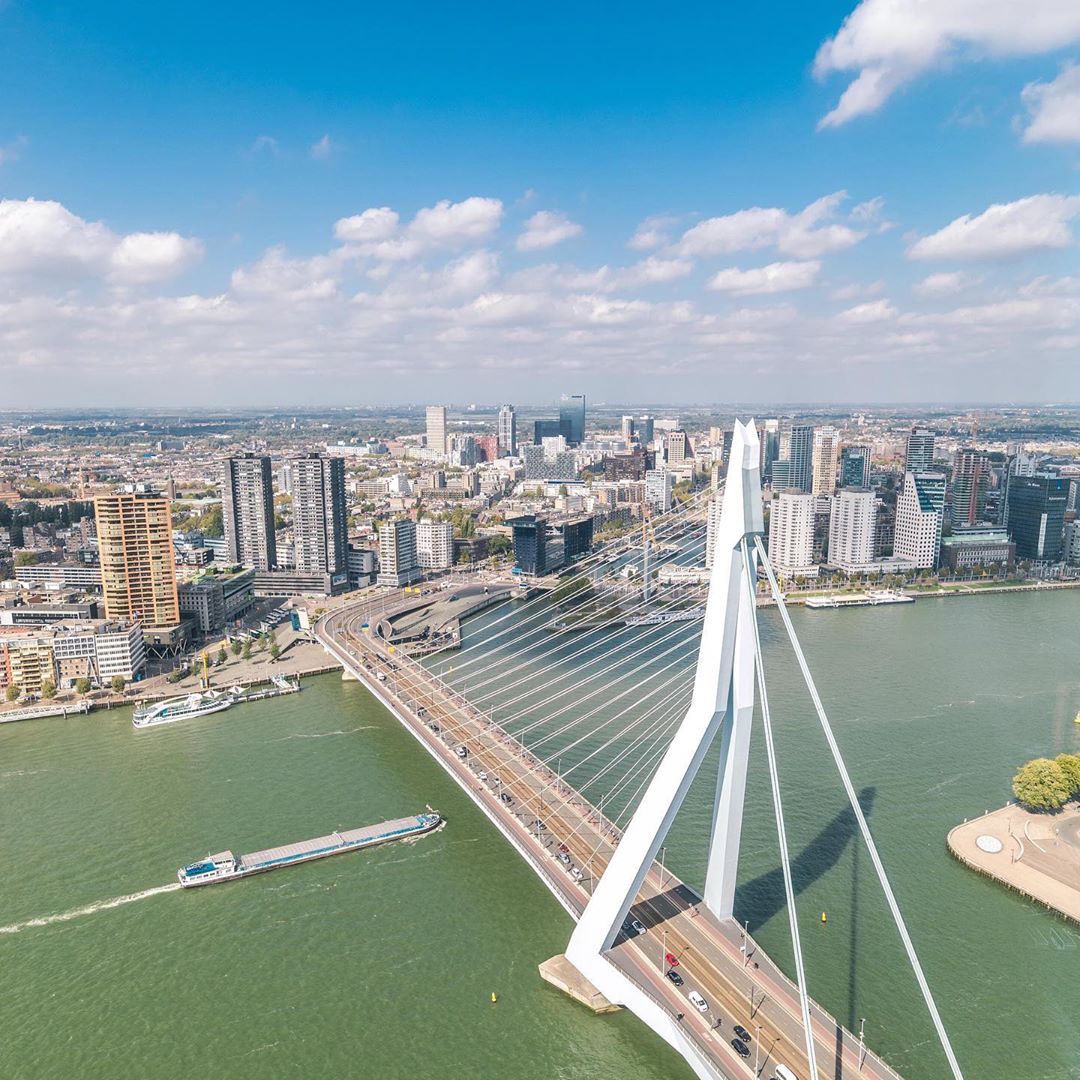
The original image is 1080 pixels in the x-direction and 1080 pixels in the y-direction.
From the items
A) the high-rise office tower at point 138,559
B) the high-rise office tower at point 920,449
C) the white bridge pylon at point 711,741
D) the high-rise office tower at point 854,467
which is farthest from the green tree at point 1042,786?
the high-rise office tower at point 920,449

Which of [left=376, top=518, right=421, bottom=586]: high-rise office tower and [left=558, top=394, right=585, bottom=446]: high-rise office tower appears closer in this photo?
[left=376, top=518, right=421, bottom=586]: high-rise office tower

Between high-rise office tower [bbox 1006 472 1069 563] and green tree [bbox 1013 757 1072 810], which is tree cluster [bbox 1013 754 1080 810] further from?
high-rise office tower [bbox 1006 472 1069 563]

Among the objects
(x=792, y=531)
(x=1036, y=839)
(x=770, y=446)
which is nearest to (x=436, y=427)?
(x=770, y=446)

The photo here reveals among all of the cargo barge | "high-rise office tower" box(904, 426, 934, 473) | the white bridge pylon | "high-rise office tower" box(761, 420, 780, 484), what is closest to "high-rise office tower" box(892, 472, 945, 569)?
"high-rise office tower" box(904, 426, 934, 473)

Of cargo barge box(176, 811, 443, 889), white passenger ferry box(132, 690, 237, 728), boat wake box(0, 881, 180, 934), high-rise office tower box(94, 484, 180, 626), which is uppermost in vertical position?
high-rise office tower box(94, 484, 180, 626)

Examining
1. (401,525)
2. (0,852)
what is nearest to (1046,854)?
(0,852)
